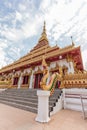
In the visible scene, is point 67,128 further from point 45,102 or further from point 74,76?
point 74,76

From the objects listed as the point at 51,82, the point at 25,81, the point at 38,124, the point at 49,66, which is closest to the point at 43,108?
the point at 38,124

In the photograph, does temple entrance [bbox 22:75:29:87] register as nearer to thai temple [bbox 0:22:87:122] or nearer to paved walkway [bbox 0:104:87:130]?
thai temple [bbox 0:22:87:122]

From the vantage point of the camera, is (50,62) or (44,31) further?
(44,31)

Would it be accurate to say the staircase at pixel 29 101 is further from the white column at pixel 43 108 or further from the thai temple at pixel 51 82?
the white column at pixel 43 108

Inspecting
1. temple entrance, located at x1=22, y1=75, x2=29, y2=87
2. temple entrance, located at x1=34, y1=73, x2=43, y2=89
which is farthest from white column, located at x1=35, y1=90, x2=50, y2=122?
temple entrance, located at x1=22, y1=75, x2=29, y2=87

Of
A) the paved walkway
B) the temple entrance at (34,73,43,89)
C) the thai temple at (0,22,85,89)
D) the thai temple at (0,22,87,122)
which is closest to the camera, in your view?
the paved walkway

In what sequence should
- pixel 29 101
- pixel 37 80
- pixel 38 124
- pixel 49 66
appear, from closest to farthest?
pixel 38 124 < pixel 29 101 < pixel 49 66 < pixel 37 80

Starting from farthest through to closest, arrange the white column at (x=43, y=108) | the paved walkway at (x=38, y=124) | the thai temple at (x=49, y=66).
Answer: the thai temple at (x=49, y=66), the white column at (x=43, y=108), the paved walkway at (x=38, y=124)

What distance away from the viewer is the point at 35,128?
290 cm

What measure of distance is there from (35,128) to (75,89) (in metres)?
3.27

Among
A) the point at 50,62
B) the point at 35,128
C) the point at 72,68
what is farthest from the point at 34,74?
the point at 35,128

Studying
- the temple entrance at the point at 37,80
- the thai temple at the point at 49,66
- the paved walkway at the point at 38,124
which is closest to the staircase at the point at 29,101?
the paved walkway at the point at 38,124

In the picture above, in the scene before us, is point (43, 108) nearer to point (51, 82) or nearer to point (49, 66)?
point (51, 82)

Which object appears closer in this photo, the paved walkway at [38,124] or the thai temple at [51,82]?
the paved walkway at [38,124]
